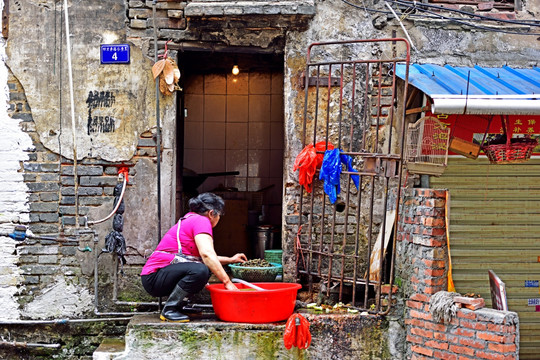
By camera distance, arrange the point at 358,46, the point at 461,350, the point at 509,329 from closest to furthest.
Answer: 1. the point at 509,329
2. the point at 461,350
3. the point at 358,46

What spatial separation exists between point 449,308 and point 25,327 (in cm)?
438

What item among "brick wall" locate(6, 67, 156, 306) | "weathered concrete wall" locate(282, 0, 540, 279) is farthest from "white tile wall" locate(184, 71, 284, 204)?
"brick wall" locate(6, 67, 156, 306)

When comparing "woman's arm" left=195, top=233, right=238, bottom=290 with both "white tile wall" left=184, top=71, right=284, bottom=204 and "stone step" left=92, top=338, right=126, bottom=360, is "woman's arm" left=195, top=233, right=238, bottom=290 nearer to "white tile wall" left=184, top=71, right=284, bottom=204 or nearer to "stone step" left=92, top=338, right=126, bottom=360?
"stone step" left=92, top=338, right=126, bottom=360

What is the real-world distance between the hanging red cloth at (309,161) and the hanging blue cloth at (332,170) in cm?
9

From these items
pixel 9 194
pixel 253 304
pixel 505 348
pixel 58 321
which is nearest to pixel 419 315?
pixel 505 348

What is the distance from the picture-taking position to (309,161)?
666 cm

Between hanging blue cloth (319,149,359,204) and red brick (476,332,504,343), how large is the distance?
201 centimetres

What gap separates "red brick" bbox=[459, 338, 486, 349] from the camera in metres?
5.56

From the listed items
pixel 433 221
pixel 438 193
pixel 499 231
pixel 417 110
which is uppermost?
pixel 417 110

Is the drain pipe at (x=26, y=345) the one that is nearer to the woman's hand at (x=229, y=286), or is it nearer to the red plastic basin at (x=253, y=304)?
the red plastic basin at (x=253, y=304)

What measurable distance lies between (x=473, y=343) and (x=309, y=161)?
239cm

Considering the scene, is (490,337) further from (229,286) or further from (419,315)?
(229,286)

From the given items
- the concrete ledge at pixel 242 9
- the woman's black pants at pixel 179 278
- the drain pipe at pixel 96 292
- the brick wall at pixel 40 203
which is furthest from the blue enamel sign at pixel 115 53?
the woman's black pants at pixel 179 278

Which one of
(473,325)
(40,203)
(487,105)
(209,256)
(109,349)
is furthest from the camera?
(40,203)
